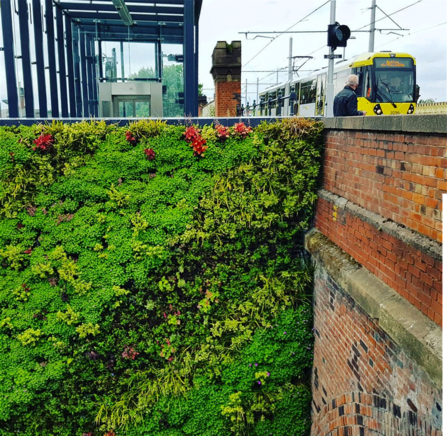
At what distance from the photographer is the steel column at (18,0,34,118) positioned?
10398mm

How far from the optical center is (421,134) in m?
3.61

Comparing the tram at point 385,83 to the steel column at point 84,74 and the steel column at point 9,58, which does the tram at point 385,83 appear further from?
the steel column at point 9,58

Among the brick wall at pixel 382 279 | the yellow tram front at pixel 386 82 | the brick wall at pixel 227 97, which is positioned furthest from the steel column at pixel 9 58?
the yellow tram front at pixel 386 82

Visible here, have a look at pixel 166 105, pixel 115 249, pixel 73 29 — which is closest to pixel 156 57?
pixel 166 105

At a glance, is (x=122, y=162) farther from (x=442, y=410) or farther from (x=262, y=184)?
(x=442, y=410)

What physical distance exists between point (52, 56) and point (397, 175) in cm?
1101

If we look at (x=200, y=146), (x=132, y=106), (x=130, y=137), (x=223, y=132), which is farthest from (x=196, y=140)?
(x=132, y=106)

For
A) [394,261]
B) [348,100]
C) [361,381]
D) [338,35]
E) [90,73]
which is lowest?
[361,381]

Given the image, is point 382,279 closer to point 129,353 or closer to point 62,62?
point 129,353

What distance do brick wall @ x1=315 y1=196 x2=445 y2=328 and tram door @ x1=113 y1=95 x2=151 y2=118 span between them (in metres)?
8.39

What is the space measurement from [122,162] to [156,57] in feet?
24.8

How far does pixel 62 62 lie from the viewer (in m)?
13.2

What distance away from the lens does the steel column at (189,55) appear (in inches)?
412

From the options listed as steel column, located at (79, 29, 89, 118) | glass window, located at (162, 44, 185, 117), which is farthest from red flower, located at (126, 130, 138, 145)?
steel column, located at (79, 29, 89, 118)
